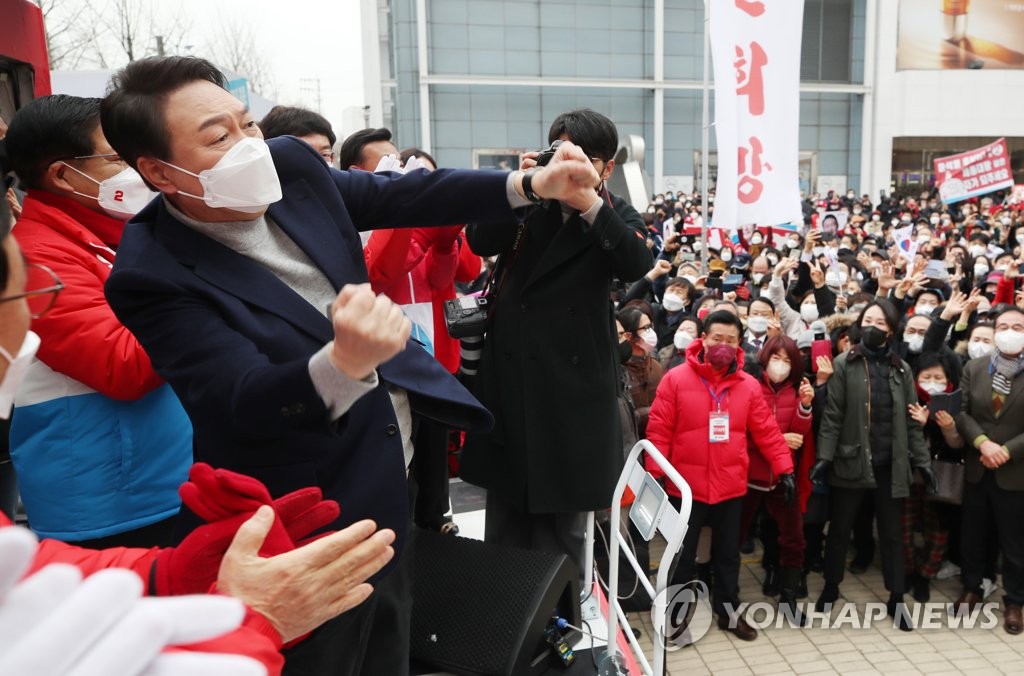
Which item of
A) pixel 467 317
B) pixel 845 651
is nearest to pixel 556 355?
pixel 467 317

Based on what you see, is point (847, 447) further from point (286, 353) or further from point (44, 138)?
point (44, 138)

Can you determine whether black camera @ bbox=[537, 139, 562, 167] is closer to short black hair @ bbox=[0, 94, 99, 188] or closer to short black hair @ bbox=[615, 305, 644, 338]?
short black hair @ bbox=[0, 94, 99, 188]

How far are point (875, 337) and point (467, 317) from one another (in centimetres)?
321

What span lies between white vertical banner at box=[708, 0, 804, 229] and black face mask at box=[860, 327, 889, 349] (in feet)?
6.07

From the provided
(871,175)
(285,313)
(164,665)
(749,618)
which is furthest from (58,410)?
(871,175)

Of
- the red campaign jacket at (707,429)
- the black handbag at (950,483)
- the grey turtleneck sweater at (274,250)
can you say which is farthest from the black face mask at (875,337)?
the grey turtleneck sweater at (274,250)

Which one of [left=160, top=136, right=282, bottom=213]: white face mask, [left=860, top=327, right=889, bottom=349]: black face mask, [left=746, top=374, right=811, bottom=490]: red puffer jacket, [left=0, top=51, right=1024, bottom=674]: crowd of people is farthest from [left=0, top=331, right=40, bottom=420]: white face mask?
[left=860, top=327, right=889, bottom=349]: black face mask

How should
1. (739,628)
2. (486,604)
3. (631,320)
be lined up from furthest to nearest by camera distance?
1. (631,320)
2. (739,628)
3. (486,604)

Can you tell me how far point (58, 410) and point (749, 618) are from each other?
4.17 metres

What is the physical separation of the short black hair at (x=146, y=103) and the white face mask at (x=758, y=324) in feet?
15.9

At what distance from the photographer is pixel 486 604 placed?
7.16 feet

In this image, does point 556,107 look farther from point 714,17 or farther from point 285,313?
point 285,313

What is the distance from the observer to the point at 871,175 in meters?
29.4

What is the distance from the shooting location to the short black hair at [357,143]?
322 centimetres
